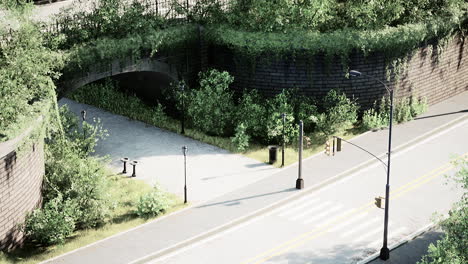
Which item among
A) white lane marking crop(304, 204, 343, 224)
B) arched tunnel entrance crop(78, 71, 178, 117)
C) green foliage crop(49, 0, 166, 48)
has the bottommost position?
white lane marking crop(304, 204, 343, 224)

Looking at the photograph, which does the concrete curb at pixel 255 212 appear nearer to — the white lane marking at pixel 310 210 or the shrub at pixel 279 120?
the white lane marking at pixel 310 210

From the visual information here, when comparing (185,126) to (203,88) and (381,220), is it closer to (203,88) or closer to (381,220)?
(203,88)

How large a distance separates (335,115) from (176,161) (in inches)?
346

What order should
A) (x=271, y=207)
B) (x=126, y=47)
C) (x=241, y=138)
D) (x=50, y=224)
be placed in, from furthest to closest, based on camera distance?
1. (x=241, y=138)
2. (x=126, y=47)
3. (x=271, y=207)
4. (x=50, y=224)

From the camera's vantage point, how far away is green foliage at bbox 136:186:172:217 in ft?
117

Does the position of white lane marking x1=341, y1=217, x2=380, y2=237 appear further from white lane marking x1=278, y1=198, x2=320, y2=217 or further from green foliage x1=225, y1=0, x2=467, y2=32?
green foliage x1=225, y1=0, x2=467, y2=32

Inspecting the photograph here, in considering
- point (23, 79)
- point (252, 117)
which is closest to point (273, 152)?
point (252, 117)

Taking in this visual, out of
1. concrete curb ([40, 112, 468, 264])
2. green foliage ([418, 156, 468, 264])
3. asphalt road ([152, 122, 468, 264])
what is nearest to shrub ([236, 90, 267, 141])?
concrete curb ([40, 112, 468, 264])

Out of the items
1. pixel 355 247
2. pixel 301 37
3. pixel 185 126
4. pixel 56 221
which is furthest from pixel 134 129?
pixel 355 247

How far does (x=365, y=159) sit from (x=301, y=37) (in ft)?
24.8

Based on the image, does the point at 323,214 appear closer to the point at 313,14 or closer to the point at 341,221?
the point at 341,221

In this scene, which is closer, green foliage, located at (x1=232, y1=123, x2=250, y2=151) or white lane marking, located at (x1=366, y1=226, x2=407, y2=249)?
white lane marking, located at (x1=366, y1=226, x2=407, y2=249)

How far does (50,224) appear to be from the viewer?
33.0m

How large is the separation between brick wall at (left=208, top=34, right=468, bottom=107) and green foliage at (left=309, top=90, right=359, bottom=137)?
0.72 m
